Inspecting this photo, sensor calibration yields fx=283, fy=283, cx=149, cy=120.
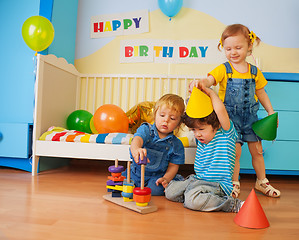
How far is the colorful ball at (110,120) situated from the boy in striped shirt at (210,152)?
655 millimetres

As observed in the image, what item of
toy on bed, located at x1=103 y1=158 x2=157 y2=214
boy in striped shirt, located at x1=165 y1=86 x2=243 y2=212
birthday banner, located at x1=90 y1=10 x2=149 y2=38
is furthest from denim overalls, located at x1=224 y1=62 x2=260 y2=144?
birthday banner, located at x1=90 y1=10 x2=149 y2=38

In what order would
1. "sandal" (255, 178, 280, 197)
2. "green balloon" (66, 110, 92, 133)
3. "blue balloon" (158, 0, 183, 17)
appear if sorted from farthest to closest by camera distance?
"blue balloon" (158, 0, 183, 17), "green balloon" (66, 110, 92, 133), "sandal" (255, 178, 280, 197)

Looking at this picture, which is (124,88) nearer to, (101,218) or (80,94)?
(80,94)

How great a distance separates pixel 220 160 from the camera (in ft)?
3.89

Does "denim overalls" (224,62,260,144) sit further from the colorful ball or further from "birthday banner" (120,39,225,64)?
"birthday banner" (120,39,225,64)

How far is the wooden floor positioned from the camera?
2.65 ft

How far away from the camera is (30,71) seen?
6.71 ft

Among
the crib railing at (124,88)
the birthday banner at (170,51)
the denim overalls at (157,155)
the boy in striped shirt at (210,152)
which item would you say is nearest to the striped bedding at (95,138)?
the denim overalls at (157,155)

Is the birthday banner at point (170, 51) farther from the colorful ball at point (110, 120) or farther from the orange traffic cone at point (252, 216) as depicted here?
the orange traffic cone at point (252, 216)

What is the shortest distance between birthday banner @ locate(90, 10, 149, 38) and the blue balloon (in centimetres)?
17

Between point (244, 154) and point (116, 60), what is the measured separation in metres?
1.33

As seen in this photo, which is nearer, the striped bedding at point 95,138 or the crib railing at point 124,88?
the striped bedding at point 95,138

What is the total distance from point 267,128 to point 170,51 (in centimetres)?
128

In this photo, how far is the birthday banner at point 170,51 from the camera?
2322 mm
